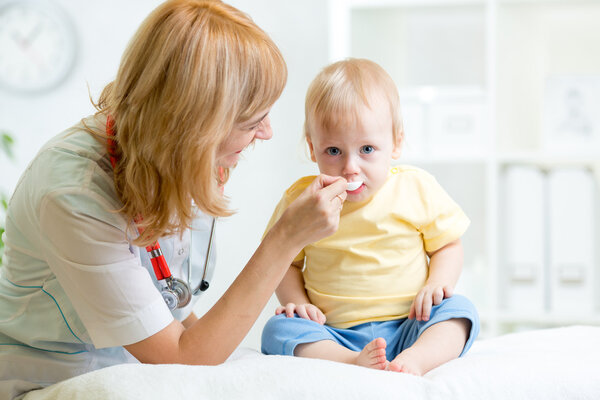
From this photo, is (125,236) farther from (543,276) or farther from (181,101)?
(543,276)

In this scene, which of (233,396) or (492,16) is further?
(492,16)

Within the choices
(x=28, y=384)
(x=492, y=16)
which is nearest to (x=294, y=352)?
(x=28, y=384)

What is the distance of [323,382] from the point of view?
824 mm

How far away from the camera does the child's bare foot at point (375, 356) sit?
1004 millimetres

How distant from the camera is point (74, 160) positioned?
3.28 feet

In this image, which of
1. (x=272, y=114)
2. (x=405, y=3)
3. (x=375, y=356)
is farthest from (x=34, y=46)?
(x=375, y=356)

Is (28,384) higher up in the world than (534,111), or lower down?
lower down

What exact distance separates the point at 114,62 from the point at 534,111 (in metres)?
1.92

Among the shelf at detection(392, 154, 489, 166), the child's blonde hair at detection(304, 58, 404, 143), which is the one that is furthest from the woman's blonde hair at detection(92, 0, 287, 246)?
the shelf at detection(392, 154, 489, 166)

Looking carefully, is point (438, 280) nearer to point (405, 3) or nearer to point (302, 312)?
point (302, 312)

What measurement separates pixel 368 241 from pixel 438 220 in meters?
0.15

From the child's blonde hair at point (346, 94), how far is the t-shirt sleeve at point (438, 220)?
14 cm

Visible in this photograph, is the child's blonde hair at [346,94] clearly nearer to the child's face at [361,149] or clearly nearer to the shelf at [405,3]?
the child's face at [361,149]

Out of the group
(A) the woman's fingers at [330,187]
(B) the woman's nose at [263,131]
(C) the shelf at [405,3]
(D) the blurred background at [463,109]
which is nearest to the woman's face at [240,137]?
(B) the woman's nose at [263,131]
